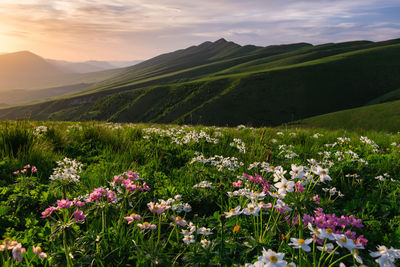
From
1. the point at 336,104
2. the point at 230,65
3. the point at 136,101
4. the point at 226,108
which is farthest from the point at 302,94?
the point at 230,65

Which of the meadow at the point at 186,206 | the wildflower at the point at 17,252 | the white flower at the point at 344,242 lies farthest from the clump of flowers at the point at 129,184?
the white flower at the point at 344,242

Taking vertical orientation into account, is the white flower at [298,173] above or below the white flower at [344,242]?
above

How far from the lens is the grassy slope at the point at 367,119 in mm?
49844

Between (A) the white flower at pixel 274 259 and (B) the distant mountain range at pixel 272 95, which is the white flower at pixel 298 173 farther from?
(B) the distant mountain range at pixel 272 95

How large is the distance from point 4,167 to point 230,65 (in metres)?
198

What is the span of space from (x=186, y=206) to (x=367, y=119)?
64.5 metres

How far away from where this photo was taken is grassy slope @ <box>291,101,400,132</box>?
49.8m

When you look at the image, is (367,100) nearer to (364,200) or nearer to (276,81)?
A: (276,81)

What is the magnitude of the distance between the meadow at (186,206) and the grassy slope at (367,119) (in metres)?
52.0

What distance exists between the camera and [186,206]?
10.0 feet

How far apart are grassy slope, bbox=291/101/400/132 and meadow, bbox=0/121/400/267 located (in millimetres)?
51962

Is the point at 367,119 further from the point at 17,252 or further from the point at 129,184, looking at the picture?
the point at 17,252

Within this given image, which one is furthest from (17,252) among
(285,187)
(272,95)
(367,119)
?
(272,95)

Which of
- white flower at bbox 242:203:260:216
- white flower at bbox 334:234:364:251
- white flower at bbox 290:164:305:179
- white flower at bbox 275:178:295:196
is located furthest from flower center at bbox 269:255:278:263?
white flower at bbox 290:164:305:179
